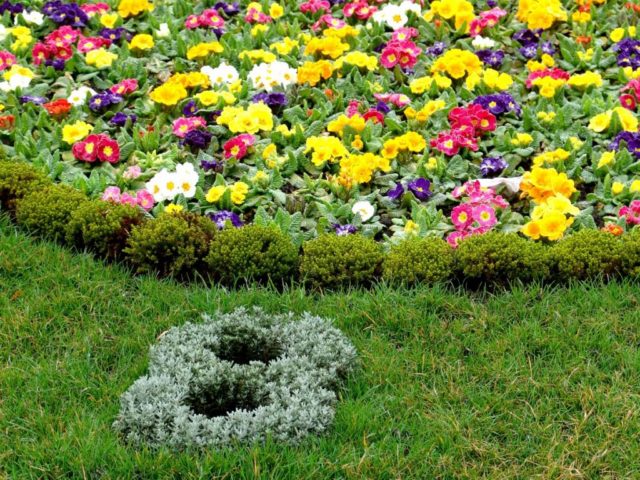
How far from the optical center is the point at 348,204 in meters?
5.21

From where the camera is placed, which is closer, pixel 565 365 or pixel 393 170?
pixel 565 365

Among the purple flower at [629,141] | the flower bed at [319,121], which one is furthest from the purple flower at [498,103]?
the purple flower at [629,141]

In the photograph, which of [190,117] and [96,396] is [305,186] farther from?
[96,396]

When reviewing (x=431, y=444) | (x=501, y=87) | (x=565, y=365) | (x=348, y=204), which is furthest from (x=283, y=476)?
(x=501, y=87)

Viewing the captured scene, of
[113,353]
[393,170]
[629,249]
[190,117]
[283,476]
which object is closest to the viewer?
[283,476]

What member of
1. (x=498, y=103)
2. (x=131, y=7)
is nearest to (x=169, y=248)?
(x=498, y=103)

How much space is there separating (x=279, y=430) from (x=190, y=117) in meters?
2.91

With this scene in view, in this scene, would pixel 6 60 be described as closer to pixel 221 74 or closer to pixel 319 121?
pixel 221 74

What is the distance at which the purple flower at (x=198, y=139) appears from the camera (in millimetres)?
5750

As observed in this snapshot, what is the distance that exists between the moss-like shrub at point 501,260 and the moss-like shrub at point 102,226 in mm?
1706

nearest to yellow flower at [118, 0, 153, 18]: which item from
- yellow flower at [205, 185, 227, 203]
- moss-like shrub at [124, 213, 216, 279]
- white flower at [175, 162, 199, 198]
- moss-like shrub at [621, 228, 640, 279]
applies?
white flower at [175, 162, 199, 198]

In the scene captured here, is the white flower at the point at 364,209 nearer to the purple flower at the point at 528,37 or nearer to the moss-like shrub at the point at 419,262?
the moss-like shrub at the point at 419,262

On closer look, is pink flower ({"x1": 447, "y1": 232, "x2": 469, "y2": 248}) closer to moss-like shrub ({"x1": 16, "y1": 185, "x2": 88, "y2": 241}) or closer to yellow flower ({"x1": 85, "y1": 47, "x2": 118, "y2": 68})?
moss-like shrub ({"x1": 16, "y1": 185, "x2": 88, "y2": 241})

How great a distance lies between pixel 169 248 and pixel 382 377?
1.37 metres
